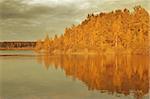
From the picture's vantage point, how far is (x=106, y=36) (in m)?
3.49

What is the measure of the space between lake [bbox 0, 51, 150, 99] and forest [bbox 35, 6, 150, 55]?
0.09m

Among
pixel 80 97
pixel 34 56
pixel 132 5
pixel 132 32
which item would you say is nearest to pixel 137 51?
pixel 132 32

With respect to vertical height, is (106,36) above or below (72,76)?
above

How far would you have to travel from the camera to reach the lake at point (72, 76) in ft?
10.5

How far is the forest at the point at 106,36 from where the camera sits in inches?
132

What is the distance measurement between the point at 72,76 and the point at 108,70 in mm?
315

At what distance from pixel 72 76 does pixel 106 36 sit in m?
0.50

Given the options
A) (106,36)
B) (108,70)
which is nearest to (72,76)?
(108,70)

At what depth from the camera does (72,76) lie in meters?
3.31

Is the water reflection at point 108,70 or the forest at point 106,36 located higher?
the forest at point 106,36

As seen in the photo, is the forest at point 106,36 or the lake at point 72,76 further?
the forest at point 106,36

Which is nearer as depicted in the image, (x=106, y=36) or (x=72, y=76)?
(x=72, y=76)

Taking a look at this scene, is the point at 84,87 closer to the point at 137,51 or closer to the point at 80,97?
the point at 80,97

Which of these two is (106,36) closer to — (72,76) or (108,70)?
(108,70)
